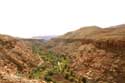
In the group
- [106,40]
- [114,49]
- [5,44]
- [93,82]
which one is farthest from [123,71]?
[5,44]

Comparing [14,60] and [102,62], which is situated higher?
[14,60]

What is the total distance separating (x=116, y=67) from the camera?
32.7 meters

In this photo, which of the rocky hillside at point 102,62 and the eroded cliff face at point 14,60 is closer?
the eroded cliff face at point 14,60

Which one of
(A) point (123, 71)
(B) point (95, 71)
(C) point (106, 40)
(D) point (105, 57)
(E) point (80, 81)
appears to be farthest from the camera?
(C) point (106, 40)

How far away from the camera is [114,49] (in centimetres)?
3741

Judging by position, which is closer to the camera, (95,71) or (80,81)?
(80,81)

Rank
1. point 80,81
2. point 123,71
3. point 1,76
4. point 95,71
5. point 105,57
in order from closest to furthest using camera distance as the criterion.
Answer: point 1,76 → point 80,81 → point 123,71 → point 95,71 → point 105,57

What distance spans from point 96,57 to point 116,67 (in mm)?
5246

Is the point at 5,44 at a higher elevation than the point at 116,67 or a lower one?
higher

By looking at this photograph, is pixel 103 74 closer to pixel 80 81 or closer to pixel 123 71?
pixel 123 71

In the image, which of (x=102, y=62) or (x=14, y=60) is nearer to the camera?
(x=14, y=60)

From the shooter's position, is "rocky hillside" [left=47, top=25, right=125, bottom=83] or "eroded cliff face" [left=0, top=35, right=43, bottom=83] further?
"rocky hillside" [left=47, top=25, right=125, bottom=83]

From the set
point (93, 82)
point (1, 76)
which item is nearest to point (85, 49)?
point (93, 82)

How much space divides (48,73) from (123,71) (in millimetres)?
7780
